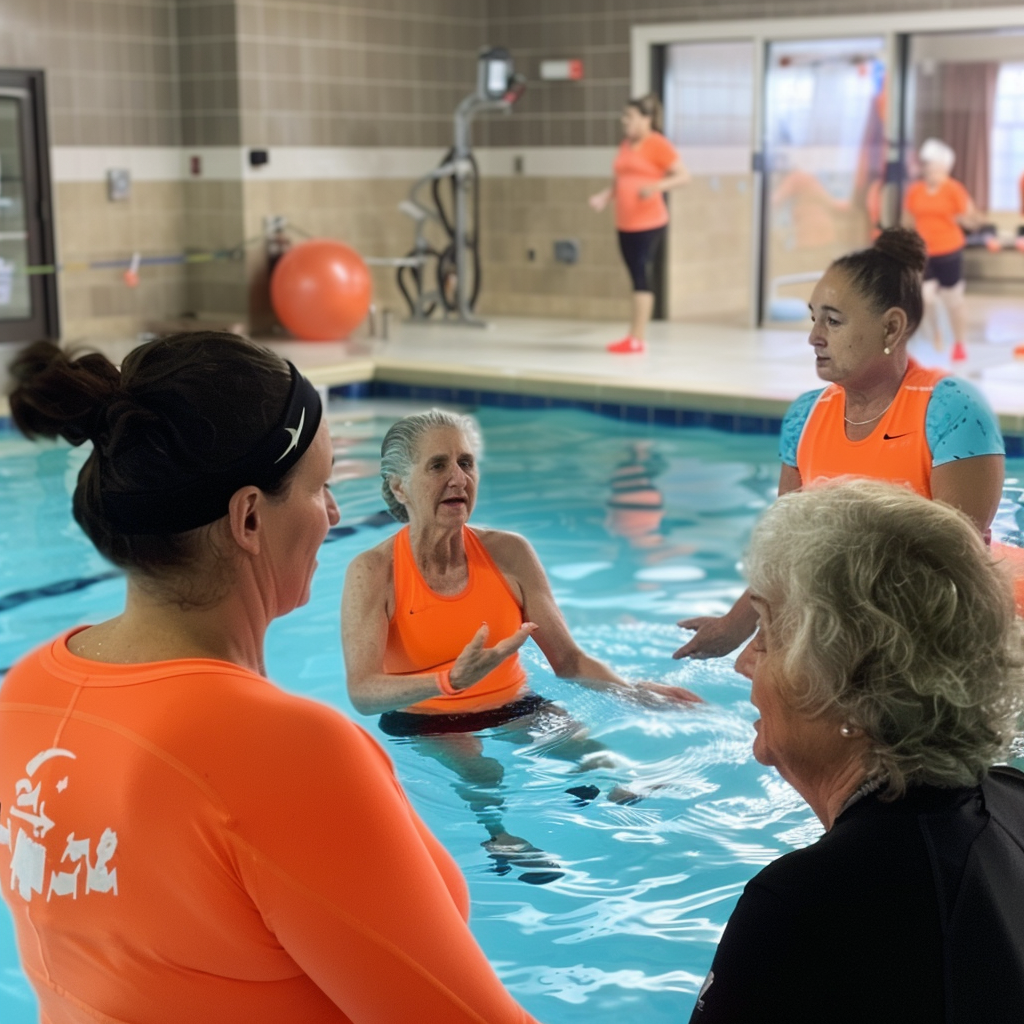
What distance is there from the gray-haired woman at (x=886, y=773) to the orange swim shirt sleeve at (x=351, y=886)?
242 millimetres

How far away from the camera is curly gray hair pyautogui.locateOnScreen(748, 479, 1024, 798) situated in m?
1.32

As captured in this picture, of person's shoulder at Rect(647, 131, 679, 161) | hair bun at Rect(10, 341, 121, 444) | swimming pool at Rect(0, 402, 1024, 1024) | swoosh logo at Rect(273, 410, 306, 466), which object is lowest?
swimming pool at Rect(0, 402, 1024, 1024)

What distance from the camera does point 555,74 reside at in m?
12.5

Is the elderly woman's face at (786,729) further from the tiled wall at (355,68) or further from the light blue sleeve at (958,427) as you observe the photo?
the tiled wall at (355,68)

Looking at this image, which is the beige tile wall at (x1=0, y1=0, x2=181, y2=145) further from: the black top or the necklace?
the black top

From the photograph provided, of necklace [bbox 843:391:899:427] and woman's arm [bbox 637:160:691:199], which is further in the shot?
woman's arm [bbox 637:160:691:199]

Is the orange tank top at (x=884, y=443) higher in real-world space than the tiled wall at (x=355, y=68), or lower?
lower

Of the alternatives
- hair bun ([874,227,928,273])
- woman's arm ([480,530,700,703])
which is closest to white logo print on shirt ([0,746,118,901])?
woman's arm ([480,530,700,703])

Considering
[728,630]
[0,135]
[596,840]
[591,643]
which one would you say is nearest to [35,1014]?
[596,840]

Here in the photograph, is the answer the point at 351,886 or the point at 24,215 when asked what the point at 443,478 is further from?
the point at 24,215

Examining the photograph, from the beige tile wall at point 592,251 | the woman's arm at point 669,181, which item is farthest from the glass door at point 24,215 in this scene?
the woman's arm at point 669,181

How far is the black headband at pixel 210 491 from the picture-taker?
1285 mm

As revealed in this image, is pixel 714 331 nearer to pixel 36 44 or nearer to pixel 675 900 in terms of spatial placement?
pixel 36 44

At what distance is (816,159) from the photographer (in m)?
11.7
